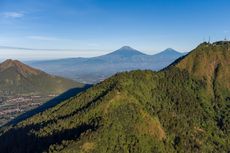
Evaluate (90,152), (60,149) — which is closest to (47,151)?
(60,149)

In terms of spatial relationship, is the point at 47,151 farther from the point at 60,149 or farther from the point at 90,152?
the point at 90,152
